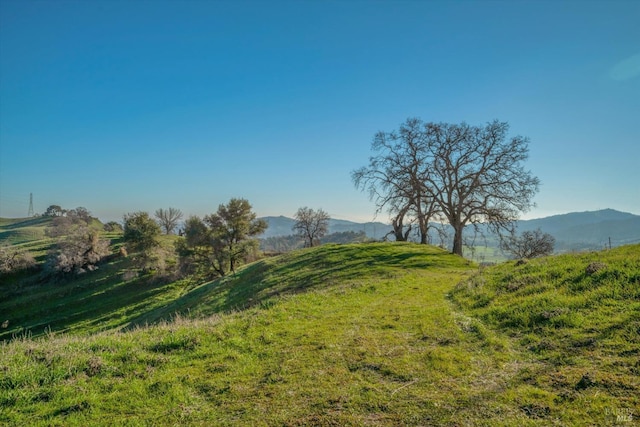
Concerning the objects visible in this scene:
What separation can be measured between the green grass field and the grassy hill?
0.03 m

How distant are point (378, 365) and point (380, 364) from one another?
0.20 ft

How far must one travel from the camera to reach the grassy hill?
16.1 ft

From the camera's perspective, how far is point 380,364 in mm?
6660

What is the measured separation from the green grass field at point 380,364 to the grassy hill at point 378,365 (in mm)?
31

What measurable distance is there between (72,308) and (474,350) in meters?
46.1

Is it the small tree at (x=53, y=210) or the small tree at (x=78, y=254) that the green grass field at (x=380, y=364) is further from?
the small tree at (x=53, y=210)

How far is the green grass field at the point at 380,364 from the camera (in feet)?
16.1

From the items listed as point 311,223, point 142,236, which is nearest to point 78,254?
point 142,236

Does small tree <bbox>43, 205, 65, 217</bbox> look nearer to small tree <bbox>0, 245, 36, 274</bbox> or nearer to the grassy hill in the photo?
small tree <bbox>0, 245, 36, 274</bbox>

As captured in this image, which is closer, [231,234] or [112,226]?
[231,234]

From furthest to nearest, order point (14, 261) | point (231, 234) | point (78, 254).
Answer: point (14, 261), point (78, 254), point (231, 234)

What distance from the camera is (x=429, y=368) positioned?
633 cm

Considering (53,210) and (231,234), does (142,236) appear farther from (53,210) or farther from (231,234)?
(53,210)

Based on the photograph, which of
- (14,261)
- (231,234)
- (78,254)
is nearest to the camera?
(231,234)
